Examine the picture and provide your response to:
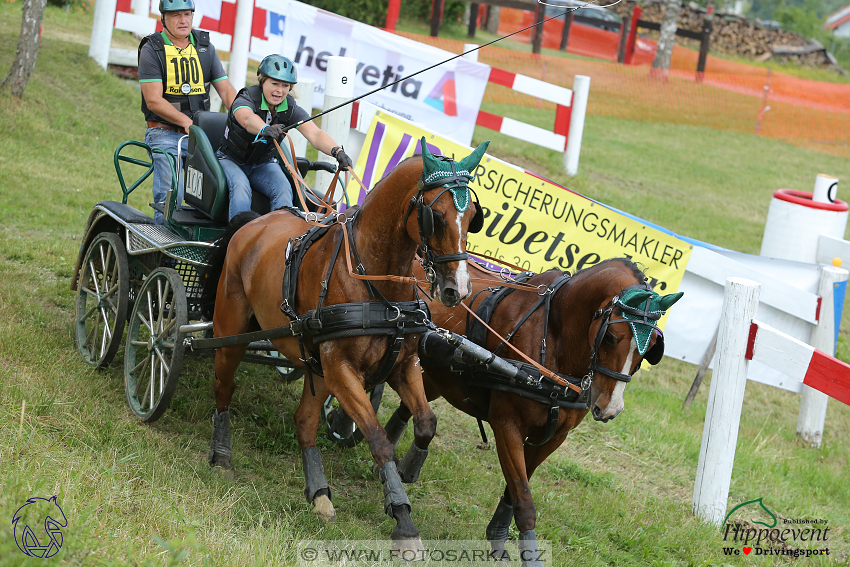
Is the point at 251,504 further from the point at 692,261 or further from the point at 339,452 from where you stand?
the point at 692,261

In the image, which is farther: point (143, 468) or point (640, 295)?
point (143, 468)

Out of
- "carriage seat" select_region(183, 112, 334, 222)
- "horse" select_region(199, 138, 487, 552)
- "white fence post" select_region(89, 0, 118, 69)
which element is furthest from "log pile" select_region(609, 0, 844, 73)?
"horse" select_region(199, 138, 487, 552)

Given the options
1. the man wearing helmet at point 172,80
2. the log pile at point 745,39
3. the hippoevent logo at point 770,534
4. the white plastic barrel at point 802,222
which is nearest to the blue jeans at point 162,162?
the man wearing helmet at point 172,80

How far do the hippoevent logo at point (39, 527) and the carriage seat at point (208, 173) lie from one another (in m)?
2.58

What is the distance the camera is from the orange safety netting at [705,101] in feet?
62.4

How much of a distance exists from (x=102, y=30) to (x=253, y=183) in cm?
906

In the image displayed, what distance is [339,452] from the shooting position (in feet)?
18.3

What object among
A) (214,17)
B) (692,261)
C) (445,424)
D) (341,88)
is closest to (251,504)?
(445,424)

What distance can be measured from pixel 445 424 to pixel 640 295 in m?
2.95

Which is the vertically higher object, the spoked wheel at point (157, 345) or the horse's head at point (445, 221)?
the horse's head at point (445, 221)

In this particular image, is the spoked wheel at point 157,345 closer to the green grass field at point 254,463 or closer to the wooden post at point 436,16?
the green grass field at point 254,463

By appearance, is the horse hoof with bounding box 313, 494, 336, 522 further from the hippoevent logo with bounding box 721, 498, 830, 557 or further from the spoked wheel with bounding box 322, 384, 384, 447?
the hippoevent logo with bounding box 721, 498, 830, 557

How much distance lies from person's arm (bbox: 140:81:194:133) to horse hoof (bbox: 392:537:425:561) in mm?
3670

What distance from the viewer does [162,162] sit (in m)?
5.95
